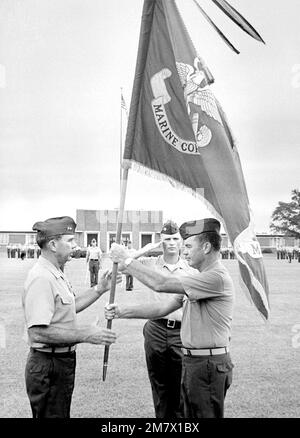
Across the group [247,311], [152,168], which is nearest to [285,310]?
[247,311]

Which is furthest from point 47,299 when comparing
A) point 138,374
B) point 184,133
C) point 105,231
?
point 105,231

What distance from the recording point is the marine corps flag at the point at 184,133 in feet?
14.4

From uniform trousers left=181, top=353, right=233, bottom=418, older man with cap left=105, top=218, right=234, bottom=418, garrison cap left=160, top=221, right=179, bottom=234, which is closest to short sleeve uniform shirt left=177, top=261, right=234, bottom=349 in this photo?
older man with cap left=105, top=218, right=234, bottom=418

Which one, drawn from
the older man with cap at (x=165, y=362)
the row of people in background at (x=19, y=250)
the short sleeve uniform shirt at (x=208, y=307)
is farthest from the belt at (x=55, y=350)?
the row of people in background at (x=19, y=250)

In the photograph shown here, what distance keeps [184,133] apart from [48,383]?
2328mm

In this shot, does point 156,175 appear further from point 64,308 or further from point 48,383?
point 48,383

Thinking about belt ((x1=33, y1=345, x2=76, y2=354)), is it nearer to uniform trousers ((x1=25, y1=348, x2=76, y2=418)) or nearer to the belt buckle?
uniform trousers ((x1=25, y1=348, x2=76, y2=418))

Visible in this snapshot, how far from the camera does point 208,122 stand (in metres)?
4.55

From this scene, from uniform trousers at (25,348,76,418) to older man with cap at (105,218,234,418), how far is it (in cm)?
88

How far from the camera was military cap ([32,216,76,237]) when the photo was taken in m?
4.48

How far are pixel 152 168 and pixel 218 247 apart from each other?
102 centimetres

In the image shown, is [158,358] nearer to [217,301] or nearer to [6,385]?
[217,301]

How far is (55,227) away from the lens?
4.48m

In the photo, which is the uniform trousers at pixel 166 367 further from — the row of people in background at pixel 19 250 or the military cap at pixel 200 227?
the row of people in background at pixel 19 250
